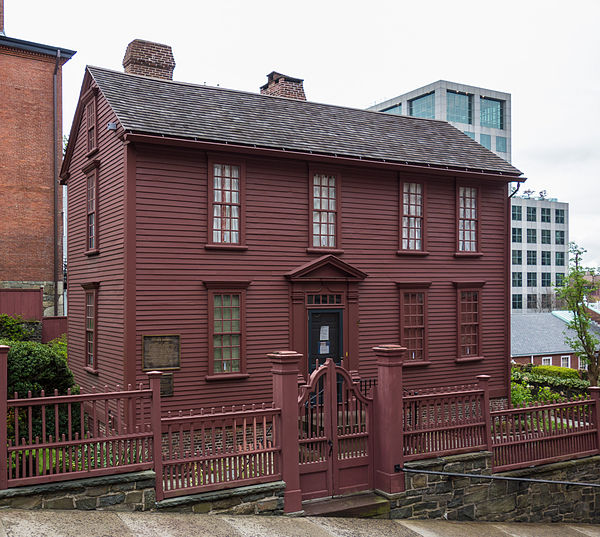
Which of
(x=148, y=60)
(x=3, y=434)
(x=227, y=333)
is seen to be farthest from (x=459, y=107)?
(x=3, y=434)

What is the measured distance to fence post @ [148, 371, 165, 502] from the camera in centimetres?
900

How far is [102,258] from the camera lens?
52.1 ft

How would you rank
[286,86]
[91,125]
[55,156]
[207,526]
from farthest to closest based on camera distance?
[55,156] → [286,86] → [91,125] → [207,526]

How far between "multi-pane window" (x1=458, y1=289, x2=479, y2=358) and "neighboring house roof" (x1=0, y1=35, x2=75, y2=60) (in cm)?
2154

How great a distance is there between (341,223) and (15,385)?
8941 millimetres

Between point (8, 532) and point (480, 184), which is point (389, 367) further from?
point (480, 184)

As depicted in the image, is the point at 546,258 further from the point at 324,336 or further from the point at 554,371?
the point at 324,336

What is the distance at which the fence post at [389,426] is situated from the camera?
10.9m

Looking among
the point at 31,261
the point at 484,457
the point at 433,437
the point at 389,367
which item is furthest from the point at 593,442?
the point at 31,261

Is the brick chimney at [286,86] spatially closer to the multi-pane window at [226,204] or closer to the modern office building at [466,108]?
the multi-pane window at [226,204]

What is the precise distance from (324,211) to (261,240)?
6.64 ft


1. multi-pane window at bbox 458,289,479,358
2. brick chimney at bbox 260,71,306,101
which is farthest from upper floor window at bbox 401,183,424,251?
brick chimney at bbox 260,71,306,101

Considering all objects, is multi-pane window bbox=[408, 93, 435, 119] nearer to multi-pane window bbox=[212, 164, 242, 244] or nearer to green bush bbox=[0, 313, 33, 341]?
green bush bbox=[0, 313, 33, 341]

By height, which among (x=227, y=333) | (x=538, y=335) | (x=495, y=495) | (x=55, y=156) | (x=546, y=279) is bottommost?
(x=495, y=495)
